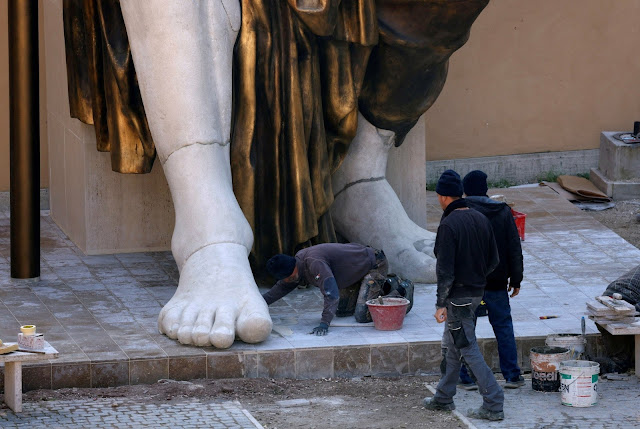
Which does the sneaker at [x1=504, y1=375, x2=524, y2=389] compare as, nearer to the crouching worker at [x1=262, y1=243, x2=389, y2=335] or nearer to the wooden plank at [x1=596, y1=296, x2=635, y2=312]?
the wooden plank at [x1=596, y1=296, x2=635, y2=312]

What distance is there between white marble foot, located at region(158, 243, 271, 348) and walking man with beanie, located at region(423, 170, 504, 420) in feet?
3.40

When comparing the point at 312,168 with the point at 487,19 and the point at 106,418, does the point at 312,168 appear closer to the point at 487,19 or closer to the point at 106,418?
the point at 106,418

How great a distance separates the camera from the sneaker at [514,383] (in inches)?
258

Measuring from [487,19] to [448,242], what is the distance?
224 inches

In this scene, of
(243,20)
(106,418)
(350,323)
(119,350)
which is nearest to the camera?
(106,418)

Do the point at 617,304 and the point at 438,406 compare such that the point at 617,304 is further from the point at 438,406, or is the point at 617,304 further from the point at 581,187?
the point at 581,187

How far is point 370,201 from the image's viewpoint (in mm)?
8586

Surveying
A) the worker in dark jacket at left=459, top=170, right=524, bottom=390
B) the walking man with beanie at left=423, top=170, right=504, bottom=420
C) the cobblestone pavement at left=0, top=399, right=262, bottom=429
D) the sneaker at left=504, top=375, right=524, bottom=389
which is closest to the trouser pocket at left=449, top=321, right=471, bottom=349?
the walking man with beanie at left=423, top=170, right=504, bottom=420

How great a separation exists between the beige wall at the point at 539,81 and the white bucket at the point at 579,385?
5.29 metres

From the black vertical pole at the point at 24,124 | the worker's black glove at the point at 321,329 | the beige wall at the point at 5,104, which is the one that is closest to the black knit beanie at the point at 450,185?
the worker's black glove at the point at 321,329

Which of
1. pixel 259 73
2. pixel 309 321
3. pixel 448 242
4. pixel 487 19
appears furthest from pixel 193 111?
pixel 487 19

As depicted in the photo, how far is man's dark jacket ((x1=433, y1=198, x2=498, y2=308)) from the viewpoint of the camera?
5.99 m

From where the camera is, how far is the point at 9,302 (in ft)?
24.9

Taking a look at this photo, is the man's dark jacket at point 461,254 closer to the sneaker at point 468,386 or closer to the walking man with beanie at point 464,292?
the walking man with beanie at point 464,292
